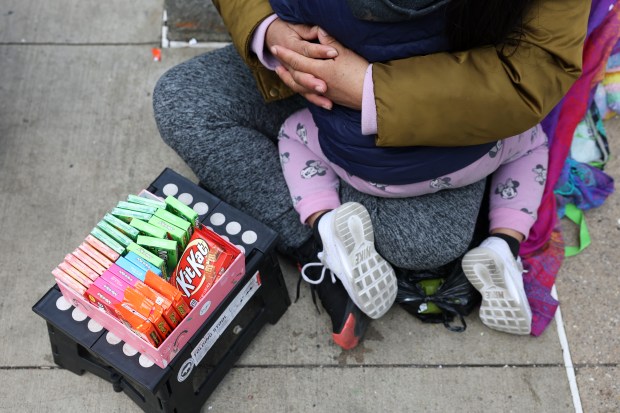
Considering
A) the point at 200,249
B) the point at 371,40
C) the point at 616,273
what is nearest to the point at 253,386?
the point at 200,249

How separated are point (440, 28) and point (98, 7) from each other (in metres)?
1.94

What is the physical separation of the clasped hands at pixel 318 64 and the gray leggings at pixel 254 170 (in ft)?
1.32

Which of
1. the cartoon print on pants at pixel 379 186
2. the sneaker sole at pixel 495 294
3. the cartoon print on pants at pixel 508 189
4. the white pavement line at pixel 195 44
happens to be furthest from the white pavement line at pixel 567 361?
the white pavement line at pixel 195 44

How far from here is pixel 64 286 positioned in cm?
176

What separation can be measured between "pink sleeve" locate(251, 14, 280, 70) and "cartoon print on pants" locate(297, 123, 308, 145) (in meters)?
0.29

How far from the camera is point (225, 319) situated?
197 centimetres

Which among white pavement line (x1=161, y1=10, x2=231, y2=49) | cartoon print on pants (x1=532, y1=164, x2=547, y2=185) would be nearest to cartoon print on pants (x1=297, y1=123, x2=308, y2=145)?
cartoon print on pants (x1=532, y1=164, x2=547, y2=185)

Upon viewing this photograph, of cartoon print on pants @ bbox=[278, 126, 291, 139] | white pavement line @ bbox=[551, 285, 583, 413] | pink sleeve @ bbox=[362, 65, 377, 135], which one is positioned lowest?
white pavement line @ bbox=[551, 285, 583, 413]

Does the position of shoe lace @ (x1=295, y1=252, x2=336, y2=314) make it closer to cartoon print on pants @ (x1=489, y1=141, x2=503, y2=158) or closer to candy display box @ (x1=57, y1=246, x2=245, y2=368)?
candy display box @ (x1=57, y1=246, x2=245, y2=368)

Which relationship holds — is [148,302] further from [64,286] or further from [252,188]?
[252,188]

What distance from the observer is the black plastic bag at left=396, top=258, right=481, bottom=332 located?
7.22 ft

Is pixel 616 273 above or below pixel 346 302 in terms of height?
below

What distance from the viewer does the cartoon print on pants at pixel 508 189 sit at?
7.29 feet

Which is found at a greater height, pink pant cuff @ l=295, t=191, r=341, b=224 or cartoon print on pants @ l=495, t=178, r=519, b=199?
pink pant cuff @ l=295, t=191, r=341, b=224
